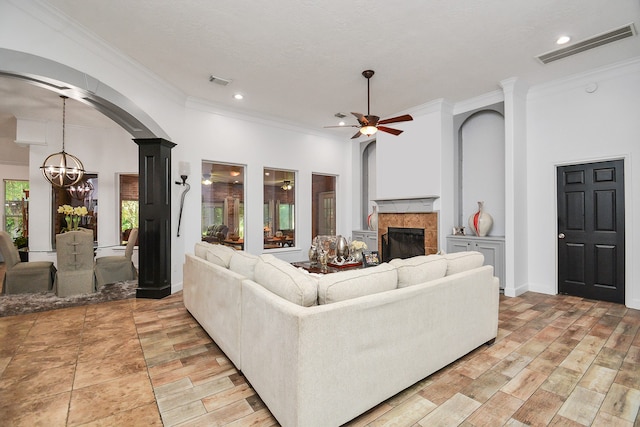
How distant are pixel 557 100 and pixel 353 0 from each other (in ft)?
12.2

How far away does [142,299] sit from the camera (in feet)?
14.5

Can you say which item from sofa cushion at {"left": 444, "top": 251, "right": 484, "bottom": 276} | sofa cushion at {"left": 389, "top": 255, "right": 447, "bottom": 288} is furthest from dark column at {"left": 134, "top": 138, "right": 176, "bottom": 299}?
sofa cushion at {"left": 444, "top": 251, "right": 484, "bottom": 276}

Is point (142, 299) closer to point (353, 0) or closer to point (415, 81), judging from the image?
point (353, 0)

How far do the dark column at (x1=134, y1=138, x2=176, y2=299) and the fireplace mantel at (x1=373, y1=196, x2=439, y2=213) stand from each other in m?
4.01

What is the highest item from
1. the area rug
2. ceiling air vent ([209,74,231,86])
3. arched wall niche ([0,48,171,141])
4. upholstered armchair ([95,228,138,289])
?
ceiling air vent ([209,74,231,86])

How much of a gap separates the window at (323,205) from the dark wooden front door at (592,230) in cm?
434

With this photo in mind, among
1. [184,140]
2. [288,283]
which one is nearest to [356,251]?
[288,283]

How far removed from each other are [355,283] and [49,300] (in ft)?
15.4

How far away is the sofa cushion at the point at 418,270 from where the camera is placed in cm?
220

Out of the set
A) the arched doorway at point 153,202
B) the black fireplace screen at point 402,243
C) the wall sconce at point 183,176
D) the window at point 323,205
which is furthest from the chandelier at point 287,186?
the arched doorway at point 153,202

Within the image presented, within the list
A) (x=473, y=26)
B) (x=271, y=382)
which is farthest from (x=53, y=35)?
(x=473, y=26)

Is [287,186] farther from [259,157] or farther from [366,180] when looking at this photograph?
[366,180]

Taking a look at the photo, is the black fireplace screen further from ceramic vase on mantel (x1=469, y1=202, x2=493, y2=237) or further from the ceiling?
the ceiling

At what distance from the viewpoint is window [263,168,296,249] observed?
6.36 meters
